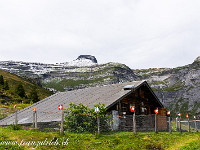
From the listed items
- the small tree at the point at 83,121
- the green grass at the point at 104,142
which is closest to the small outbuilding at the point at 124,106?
the small tree at the point at 83,121

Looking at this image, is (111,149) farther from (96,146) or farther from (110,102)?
(110,102)

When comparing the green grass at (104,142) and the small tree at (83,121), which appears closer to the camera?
the green grass at (104,142)

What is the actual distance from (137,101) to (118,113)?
5.31 meters

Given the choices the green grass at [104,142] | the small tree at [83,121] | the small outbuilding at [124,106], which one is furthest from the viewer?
the small outbuilding at [124,106]

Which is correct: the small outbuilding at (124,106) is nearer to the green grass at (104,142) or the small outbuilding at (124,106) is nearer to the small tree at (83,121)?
the small tree at (83,121)

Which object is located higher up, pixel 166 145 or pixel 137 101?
pixel 137 101

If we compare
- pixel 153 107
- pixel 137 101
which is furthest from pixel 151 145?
pixel 153 107

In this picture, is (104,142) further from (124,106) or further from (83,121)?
(124,106)

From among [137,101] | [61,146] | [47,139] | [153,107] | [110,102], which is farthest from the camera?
[153,107]

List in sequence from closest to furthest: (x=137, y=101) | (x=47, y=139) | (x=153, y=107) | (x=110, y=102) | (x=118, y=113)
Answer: (x=47, y=139) < (x=110, y=102) < (x=118, y=113) < (x=137, y=101) < (x=153, y=107)

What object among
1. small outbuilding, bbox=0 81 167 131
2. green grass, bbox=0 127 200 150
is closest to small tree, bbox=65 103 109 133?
small outbuilding, bbox=0 81 167 131

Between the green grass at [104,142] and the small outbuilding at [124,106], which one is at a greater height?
the small outbuilding at [124,106]

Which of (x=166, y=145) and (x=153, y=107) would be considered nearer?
(x=166, y=145)

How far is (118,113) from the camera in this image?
25344mm
